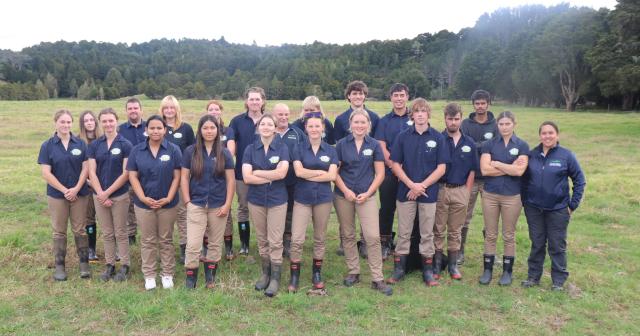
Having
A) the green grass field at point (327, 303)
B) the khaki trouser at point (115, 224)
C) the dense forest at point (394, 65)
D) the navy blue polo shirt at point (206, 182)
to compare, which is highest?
the dense forest at point (394, 65)

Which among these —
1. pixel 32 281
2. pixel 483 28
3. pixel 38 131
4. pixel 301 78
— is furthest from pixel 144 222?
pixel 483 28

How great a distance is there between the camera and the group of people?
5738 mm

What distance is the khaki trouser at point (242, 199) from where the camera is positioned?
702cm

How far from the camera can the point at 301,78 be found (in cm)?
9525

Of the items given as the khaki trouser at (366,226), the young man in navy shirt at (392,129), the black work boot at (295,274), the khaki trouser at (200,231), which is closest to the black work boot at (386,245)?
the young man in navy shirt at (392,129)

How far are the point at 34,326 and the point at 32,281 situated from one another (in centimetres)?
146

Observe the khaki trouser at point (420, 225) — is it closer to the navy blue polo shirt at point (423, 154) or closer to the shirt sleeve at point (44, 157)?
the navy blue polo shirt at point (423, 154)

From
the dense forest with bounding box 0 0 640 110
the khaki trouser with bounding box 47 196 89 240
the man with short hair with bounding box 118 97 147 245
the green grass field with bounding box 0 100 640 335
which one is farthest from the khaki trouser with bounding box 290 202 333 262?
the dense forest with bounding box 0 0 640 110

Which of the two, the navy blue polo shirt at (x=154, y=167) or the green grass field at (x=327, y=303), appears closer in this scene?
the green grass field at (x=327, y=303)

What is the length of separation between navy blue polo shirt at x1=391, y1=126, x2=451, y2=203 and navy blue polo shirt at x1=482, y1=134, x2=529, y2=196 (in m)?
0.66

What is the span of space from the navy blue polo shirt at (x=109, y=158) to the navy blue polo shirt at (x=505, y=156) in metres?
4.84

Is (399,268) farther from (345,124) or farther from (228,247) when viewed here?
(228,247)

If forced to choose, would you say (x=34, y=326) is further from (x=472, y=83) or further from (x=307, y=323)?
(x=472, y=83)

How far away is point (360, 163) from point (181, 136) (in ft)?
9.34
